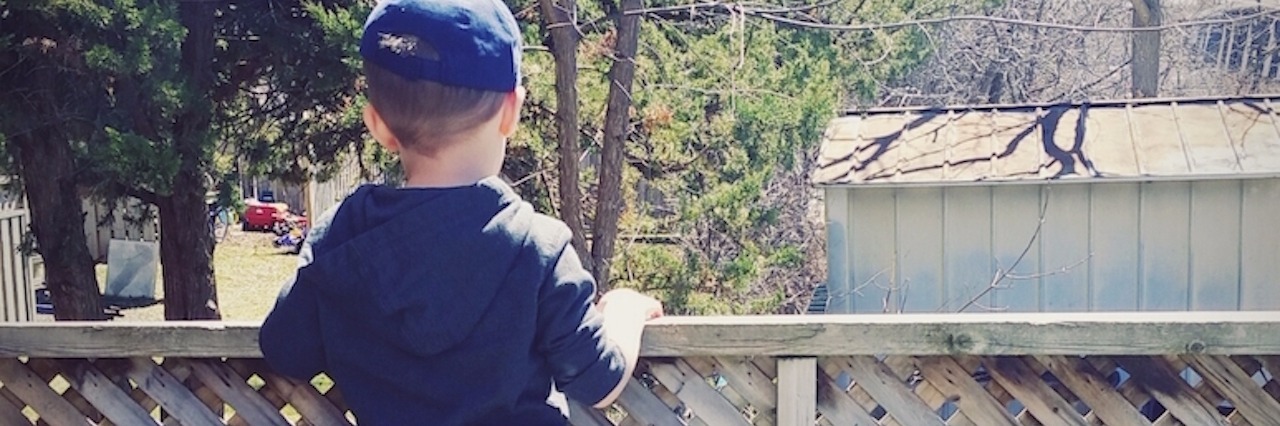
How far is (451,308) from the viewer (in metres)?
1.31

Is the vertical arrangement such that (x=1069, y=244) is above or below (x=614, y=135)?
below

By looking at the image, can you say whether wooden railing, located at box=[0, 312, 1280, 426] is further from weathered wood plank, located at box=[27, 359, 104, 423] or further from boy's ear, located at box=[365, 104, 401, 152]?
boy's ear, located at box=[365, 104, 401, 152]

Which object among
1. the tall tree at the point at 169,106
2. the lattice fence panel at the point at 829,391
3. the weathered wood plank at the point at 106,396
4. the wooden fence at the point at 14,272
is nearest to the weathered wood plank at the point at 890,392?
the lattice fence panel at the point at 829,391

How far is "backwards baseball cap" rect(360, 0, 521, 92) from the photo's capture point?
1301 mm

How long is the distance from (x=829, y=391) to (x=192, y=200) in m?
5.47

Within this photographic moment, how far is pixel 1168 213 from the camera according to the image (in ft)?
16.0

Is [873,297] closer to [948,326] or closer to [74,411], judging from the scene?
[948,326]

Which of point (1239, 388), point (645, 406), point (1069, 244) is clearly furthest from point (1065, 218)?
point (645, 406)

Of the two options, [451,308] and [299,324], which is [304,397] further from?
[451,308]

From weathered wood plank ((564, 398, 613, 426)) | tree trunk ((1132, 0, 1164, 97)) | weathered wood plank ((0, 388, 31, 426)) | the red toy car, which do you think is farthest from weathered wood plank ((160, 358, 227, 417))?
the red toy car

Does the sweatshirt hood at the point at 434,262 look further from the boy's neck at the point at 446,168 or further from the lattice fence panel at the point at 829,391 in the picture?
the lattice fence panel at the point at 829,391

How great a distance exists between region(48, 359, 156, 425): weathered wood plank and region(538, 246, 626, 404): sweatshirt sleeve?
101cm

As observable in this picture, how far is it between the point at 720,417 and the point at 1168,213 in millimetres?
3739

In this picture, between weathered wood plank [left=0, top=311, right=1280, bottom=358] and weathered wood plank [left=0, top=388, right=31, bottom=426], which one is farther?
weathered wood plank [left=0, top=388, right=31, bottom=426]
